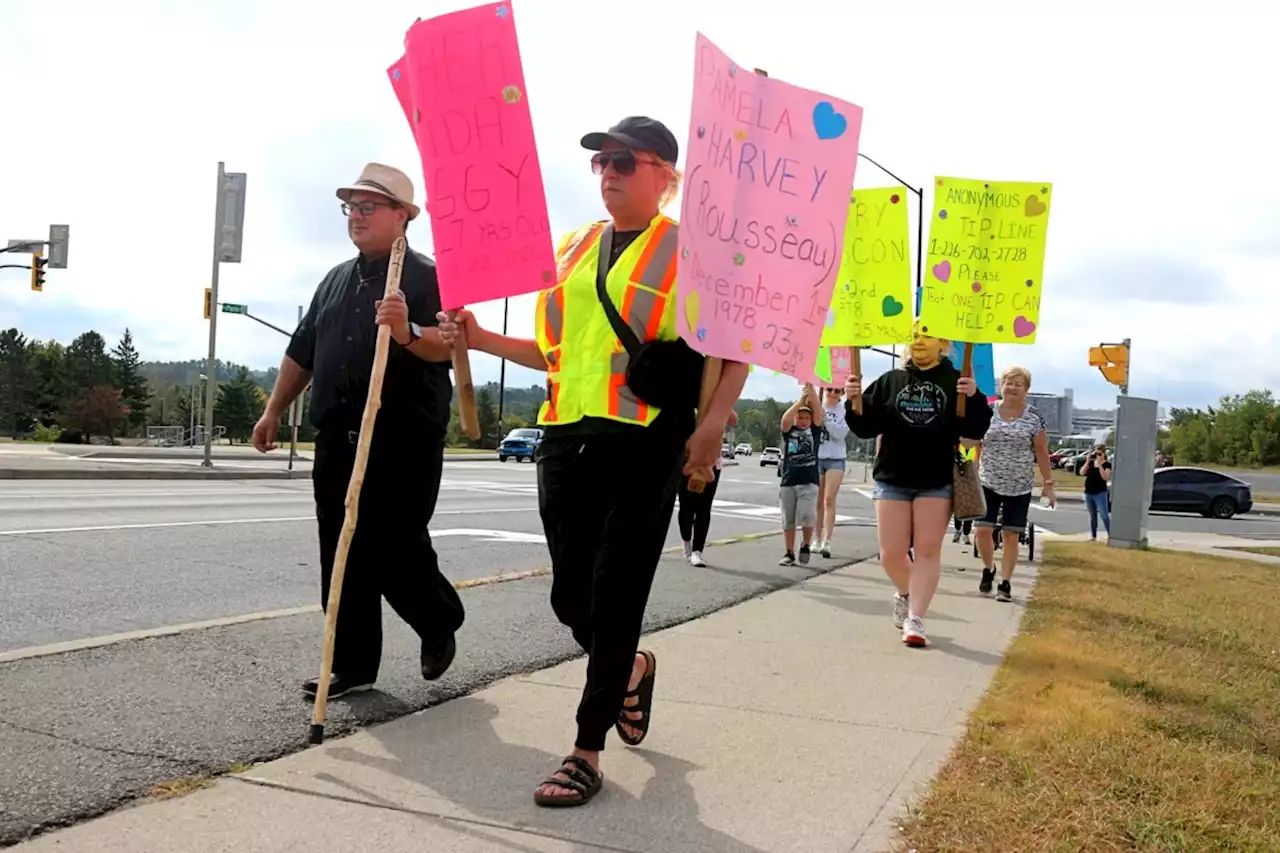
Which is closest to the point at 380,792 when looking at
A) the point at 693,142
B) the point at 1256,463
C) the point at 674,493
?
the point at 674,493

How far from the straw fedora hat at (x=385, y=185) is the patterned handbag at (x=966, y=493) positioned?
4294mm

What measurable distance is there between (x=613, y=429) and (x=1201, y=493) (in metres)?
33.7

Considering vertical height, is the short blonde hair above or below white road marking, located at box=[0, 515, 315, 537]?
above

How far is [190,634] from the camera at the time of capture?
5266mm

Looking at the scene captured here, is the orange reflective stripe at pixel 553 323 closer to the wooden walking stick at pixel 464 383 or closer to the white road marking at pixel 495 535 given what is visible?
the wooden walking stick at pixel 464 383

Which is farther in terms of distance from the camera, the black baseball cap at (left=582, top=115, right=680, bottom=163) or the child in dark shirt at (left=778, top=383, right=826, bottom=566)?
the child in dark shirt at (left=778, top=383, right=826, bottom=566)

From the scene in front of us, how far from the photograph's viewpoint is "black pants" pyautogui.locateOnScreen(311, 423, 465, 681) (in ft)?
13.8

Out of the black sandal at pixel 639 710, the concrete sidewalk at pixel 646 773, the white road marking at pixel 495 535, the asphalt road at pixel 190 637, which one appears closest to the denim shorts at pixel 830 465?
the asphalt road at pixel 190 637

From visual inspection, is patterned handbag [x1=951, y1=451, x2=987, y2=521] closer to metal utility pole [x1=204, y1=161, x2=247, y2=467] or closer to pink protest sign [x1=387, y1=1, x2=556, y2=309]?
pink protest sign [x1=387, y1=1, x2=556, y2=309]

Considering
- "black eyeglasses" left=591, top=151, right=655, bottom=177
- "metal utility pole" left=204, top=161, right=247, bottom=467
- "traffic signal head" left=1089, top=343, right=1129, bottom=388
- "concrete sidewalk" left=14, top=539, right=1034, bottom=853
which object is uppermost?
"metal utility pole" left=204, top=161, right=247, bottom=467

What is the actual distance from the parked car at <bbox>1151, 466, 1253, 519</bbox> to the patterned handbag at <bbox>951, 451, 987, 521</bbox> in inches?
1109

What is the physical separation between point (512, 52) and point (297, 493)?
1615 centimetres

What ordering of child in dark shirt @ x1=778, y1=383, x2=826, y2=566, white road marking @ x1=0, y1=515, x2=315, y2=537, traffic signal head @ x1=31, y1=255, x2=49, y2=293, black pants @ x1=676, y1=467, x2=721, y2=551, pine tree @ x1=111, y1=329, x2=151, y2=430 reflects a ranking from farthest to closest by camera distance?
1. pine tree @ x1=111, y1=329, x2=151, y2=430
2. traffic signal head @ x1=31, y1=255, x2=49, y2=293
3. child in dark shirt @ x1=778, y1=383, x2=826, y2=566
4. black pants @ x1=676, y1=467, x2=721, y2=551
5. white road marking @ x1=0, y1=515, x2=315, y2=537

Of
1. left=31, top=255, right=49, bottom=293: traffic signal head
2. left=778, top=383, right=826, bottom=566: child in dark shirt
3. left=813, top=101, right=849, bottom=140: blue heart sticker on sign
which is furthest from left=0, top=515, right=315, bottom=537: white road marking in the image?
left=31, top=255, right=49, bottom=293: traffic signal head
